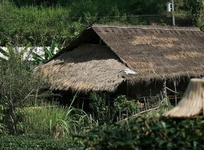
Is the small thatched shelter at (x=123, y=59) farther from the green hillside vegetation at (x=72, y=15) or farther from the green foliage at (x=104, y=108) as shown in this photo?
the green hillside vegetation at (x=72, y=15)

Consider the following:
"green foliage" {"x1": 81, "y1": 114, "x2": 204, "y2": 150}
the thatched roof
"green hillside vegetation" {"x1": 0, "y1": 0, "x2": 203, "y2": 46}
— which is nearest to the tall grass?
the thatched roof

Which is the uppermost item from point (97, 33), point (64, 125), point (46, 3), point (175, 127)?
point (46, 3)

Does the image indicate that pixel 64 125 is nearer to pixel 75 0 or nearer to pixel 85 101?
pixel 85 101

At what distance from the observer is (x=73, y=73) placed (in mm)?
15289

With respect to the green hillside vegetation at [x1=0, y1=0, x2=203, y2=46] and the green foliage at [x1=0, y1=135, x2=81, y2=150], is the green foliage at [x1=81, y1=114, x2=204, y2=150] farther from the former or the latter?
the green hillside vegetation at [x1=0, y1=0, x2=203, y2=46]

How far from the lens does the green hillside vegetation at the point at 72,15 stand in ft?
93.5

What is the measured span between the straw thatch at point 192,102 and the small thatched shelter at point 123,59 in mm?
8303

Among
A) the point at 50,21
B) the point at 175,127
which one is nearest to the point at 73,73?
the point at 175,127

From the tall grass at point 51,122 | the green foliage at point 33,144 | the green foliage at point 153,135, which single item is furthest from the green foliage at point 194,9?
the green foliage at point 153,135

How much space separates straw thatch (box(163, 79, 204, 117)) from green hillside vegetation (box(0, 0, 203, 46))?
22.3 metres

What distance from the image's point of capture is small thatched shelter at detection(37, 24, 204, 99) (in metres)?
13.8

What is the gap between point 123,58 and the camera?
14.1 m

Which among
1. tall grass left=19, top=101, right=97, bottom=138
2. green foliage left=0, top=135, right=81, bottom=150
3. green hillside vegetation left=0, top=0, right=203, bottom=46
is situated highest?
green hillside vegetation left=0, top=0, right=203, bottom=46

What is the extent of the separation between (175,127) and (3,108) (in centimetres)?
885
